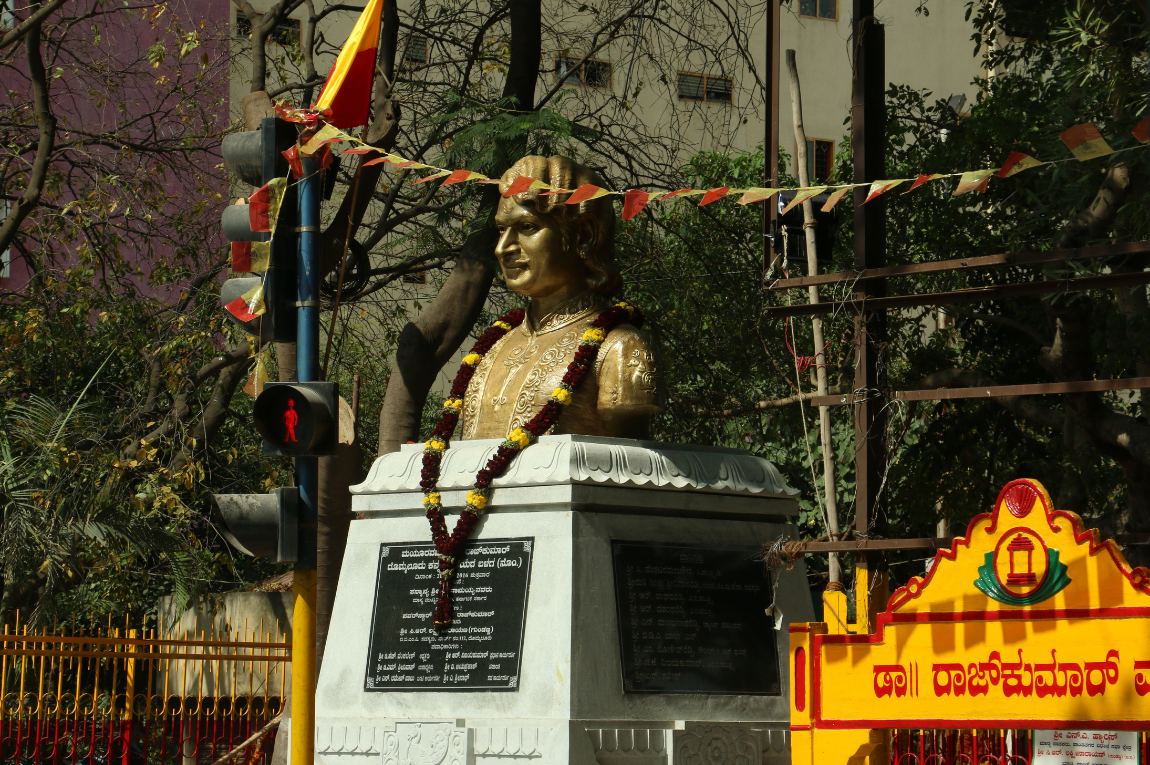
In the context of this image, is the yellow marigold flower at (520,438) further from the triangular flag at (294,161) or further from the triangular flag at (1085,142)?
the triangular flag at (1085,142)

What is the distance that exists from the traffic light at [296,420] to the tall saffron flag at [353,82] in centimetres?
250

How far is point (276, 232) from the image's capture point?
6816mm

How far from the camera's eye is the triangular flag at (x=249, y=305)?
21.9 feet

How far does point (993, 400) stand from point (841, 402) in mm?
5863

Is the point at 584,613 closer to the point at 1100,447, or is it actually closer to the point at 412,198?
the point at 1100,447

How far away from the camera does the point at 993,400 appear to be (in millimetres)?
12289

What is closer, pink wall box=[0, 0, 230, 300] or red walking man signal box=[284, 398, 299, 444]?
red walking man signal box=[284, 398, 299, 444]

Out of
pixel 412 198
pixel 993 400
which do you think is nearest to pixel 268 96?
pixel 412 198

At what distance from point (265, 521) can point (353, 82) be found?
10.2ft

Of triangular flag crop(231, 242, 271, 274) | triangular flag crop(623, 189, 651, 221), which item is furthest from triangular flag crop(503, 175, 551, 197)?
triangular flag crop(231, 242, 271, 274)

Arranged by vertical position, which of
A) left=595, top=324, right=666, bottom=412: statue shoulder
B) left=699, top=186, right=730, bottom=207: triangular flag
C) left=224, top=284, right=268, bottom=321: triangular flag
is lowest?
left=595, top=324, right=666, bottom=412: statue shoulder

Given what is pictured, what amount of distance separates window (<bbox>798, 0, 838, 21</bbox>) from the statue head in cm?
1727

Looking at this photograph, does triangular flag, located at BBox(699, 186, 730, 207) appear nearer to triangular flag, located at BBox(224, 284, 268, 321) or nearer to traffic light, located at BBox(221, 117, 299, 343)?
traffic light, located at BBox(221, 117, 299, 343)

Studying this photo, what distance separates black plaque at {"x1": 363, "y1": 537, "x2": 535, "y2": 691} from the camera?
6336mm
